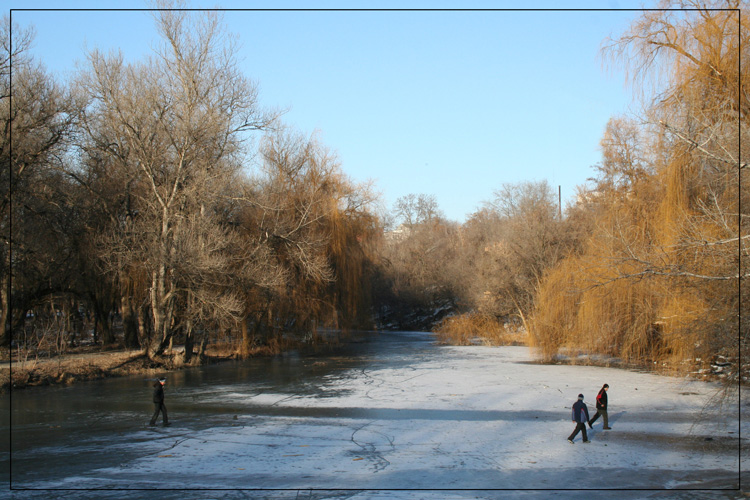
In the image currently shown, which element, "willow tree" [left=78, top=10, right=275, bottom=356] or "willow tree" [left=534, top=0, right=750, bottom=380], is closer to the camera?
"willow tree" [left=534, top=0, right=750, bottom=380]

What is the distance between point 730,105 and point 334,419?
34.4ft

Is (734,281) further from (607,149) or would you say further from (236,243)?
(236,243)

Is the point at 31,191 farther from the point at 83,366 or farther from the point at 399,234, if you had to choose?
the point at 399,234

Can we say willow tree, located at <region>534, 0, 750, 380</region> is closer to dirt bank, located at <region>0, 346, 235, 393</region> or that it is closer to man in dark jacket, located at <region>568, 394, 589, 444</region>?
man in dark jacket, located at <region>568, 394, 589, 444</region>

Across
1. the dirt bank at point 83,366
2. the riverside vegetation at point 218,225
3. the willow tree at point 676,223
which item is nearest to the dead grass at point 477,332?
the riverside vegetation at point 218,225

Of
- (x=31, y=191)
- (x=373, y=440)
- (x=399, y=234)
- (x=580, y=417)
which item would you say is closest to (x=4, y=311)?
(x=31, y=191)

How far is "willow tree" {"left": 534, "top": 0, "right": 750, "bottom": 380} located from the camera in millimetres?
9945

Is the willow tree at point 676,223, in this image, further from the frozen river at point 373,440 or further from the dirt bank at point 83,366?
the dirt bank at point 83,366

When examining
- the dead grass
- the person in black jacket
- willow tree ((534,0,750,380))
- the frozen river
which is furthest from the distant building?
the person in black jacket

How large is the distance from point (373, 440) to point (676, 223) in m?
9.80

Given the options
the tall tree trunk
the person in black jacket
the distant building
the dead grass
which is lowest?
the dead grass

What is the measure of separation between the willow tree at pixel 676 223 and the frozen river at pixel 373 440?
1757 millimetres

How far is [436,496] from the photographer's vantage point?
7.82 meters

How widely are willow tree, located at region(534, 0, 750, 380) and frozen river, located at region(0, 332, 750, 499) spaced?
1.76 meters
